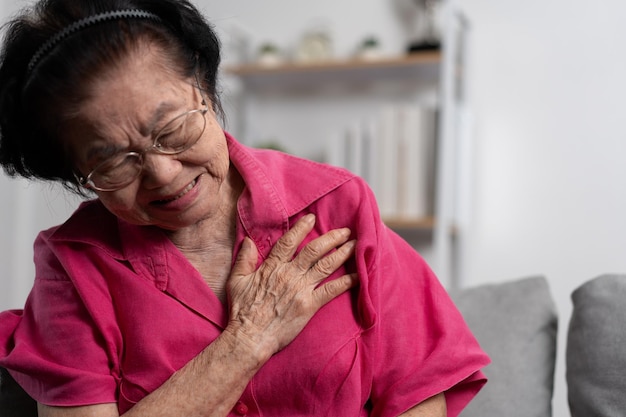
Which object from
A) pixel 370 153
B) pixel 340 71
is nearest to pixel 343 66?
pixel 340 71

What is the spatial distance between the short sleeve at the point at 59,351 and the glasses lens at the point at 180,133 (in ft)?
1.00

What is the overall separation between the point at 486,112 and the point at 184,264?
1.69 meters

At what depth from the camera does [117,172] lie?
113cm

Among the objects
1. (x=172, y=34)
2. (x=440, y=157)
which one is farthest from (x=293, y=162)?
(x=440, y=157)

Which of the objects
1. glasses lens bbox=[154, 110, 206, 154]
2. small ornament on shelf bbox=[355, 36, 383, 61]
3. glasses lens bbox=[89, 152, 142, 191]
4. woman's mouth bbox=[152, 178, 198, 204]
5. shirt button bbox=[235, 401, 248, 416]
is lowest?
shirt button bbox=[235, 401, 248, 416]

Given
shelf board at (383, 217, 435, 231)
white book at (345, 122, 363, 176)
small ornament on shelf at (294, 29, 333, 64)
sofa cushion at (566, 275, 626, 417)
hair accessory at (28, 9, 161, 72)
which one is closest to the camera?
hair accessory at (28, 9, 161, 72)

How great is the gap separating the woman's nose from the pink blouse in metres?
0.16

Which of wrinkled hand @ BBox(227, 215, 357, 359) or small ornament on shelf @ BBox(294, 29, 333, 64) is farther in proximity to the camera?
small ornament on shelf @ BBox(294, 29, 333, 64)

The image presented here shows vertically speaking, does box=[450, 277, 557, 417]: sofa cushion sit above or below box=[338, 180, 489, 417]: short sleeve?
below

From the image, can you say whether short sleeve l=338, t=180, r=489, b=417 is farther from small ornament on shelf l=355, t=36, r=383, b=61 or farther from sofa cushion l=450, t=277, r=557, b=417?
small ornament on shelf l=355, t=36, r=383, b=61

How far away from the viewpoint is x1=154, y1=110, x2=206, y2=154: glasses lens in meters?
1.11

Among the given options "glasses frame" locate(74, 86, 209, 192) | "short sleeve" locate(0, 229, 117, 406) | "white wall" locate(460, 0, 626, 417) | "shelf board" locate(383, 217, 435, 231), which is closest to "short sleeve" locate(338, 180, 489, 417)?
"glasses frame" locate(74, 86, 209, 192)

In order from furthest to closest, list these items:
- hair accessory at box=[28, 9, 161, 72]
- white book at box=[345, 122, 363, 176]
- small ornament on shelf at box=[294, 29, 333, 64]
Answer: small ornament on shelf at box=[294, 29, 333, 64] < white book at box=[345, 122, 363, 176] < hair accessory at box=[28, 9, 161, 72]

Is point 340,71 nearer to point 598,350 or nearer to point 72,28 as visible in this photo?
point 598,350
